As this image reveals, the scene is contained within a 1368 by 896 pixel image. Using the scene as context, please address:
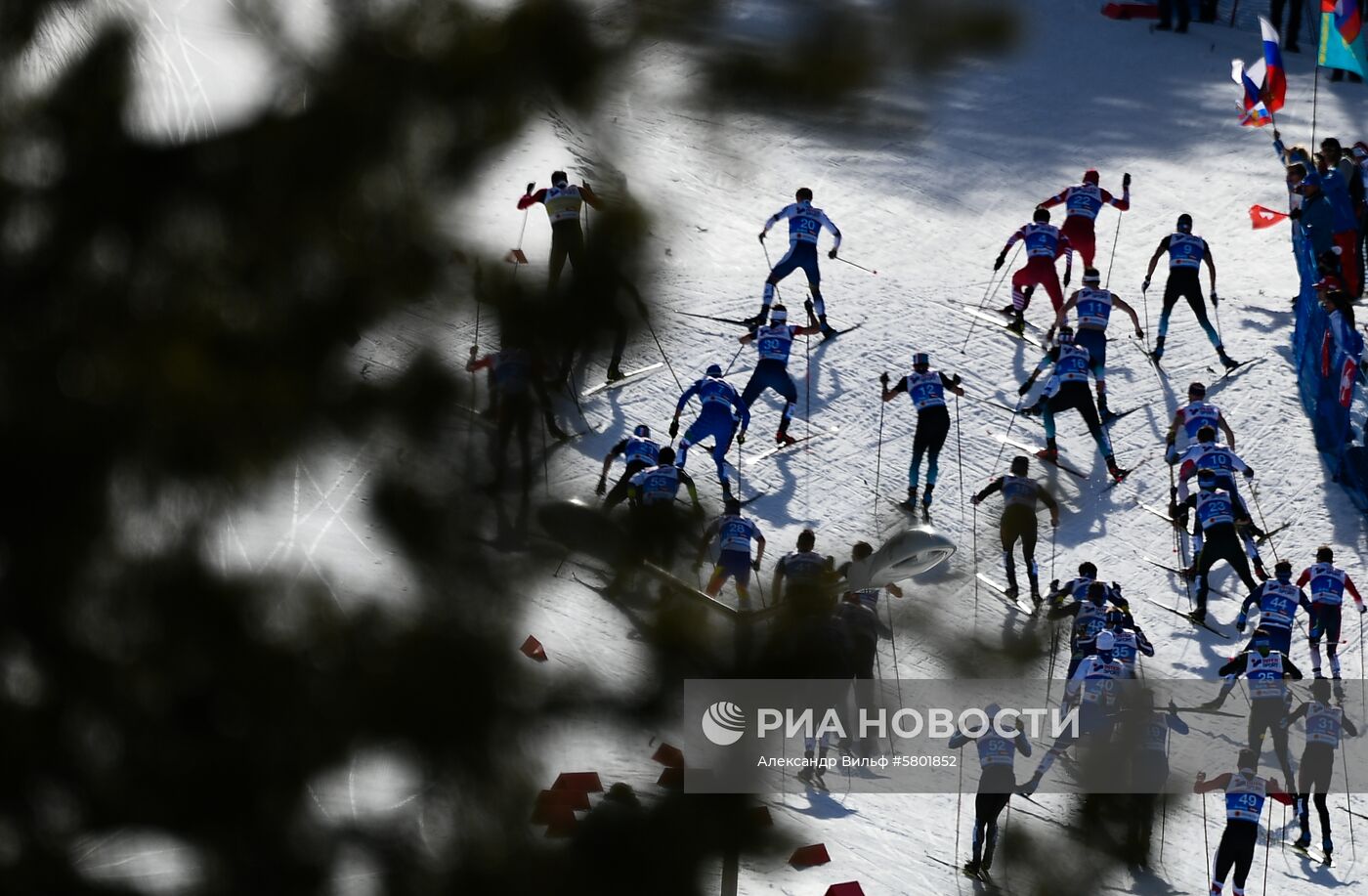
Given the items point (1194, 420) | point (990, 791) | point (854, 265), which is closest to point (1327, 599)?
point (1194, 420)

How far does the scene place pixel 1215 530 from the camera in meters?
13.2

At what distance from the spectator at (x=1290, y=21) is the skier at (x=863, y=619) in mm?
24831

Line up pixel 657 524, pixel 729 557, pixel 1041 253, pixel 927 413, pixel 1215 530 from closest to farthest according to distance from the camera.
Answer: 1. pixel 657 524
2. pixel 729 557
3. pixel 1215 530
4. pixel 927 413
5. pixel 1041 253

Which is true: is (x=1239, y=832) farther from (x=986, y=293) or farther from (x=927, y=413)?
(x=986, y=293)

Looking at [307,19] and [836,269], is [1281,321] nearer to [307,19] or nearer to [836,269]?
[836,269]

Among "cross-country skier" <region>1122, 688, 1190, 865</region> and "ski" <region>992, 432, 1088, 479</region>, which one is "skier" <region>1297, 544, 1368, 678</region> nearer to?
"ski" <region>992, 432, 1088, 479</region>

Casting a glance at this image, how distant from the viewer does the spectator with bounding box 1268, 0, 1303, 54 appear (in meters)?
25.3

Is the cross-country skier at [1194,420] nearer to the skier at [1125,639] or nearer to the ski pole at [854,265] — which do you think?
the skier at [1125,639]

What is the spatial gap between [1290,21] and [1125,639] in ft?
58.4

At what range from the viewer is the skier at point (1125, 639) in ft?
34.3

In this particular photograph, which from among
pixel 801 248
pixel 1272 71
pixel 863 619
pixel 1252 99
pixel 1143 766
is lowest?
pixel 801 248

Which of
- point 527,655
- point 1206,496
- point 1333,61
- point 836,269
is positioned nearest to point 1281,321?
point 1333,61

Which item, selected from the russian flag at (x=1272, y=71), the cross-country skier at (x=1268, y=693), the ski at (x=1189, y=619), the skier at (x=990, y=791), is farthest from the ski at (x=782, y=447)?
the skier at (x=990, y=791)

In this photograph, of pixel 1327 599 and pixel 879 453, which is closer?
pixel 1327 599
